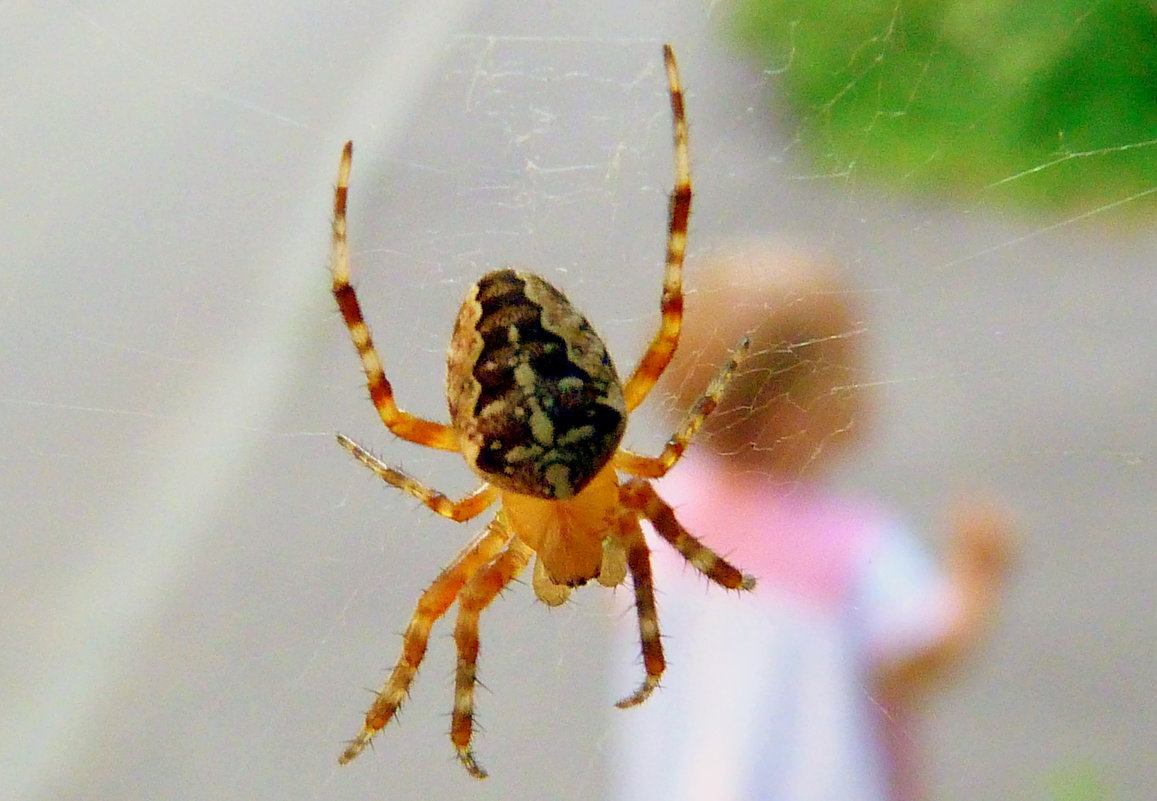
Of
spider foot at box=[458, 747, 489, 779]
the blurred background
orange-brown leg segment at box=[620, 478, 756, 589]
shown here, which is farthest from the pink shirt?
spider foot at box=[458, 747, 489, 779]

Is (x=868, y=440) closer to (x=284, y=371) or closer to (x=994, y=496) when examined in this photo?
(x=994, y=496)

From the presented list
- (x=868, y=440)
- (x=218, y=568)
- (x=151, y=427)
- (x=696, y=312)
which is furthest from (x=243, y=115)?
(x=868, y=440)

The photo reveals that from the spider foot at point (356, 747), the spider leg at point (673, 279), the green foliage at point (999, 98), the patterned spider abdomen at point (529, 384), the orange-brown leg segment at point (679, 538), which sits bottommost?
the spider foot at point (356, 747)

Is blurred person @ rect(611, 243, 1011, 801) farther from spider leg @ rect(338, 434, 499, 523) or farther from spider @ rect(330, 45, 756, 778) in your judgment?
spider leg @ rect(338, 434, 499, 523)

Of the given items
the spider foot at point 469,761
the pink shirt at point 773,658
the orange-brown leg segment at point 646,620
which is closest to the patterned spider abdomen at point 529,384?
the orange-brown leg segment at point 646,620

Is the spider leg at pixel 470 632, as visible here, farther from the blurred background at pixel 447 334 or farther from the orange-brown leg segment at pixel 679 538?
the blurred background at pixel 447 334

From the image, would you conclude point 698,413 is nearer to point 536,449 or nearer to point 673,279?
point 673,279
